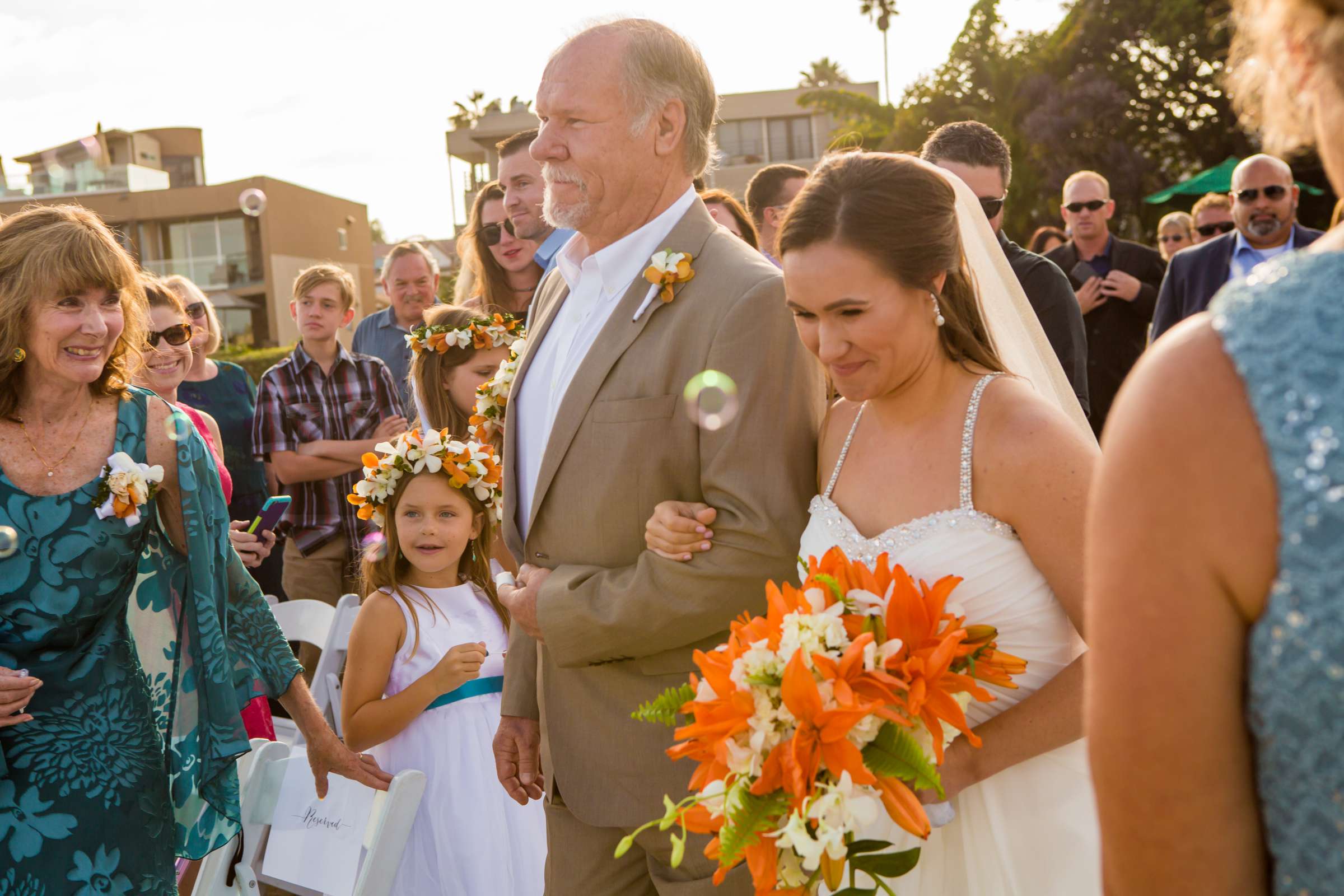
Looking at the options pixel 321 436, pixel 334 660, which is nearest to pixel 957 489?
pixel 334 660

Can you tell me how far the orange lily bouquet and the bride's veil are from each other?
0.81 meters

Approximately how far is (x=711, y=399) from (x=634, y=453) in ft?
0.71

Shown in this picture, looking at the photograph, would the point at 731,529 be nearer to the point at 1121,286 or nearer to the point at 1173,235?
the point at 1121,286

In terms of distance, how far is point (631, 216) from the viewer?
2.90 metres

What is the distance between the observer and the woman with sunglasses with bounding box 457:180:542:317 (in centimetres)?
568

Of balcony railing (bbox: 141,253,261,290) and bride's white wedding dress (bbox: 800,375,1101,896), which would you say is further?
balcony railing (bbox: 141,253,261,290)

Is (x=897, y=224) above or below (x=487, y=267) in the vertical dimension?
below

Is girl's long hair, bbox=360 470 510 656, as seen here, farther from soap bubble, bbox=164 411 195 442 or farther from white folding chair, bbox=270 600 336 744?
soap bubble, bbox=164 411 195 442

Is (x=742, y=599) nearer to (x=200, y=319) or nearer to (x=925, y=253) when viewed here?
(x=925, y=253)

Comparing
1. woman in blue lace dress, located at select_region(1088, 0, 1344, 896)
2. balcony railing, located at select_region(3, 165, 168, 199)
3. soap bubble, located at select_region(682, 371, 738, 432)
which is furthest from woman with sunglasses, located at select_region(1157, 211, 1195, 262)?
balcony railing, located at select_region(3, 165, 168, 199)

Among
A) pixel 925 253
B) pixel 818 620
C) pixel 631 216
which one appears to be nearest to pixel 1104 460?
pixel 818 620

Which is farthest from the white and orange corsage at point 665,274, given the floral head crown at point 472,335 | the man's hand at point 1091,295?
the man's hand at point 1091,295

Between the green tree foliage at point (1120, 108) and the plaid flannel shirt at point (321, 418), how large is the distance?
64.6 ft

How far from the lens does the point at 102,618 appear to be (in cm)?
320
